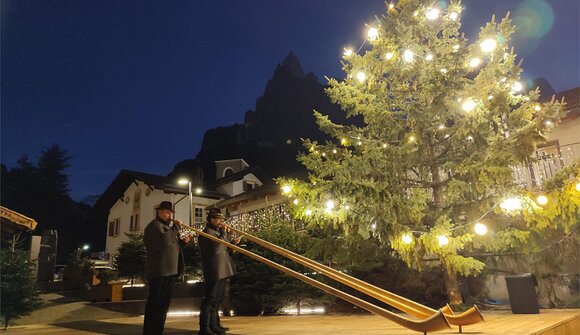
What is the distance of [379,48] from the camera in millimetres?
8617

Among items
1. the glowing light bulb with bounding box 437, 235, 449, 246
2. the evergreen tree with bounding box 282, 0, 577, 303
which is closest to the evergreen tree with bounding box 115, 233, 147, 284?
the evergreen tree with bounding box 282, 0, 577, 303

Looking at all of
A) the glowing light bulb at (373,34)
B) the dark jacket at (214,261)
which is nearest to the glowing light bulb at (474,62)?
the glowing light bulb at (373,34)

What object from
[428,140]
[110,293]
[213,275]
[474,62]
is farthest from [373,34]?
[110,293]

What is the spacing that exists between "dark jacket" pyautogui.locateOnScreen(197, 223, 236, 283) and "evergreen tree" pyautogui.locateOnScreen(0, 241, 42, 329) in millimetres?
7420

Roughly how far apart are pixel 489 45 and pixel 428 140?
7.69 feet

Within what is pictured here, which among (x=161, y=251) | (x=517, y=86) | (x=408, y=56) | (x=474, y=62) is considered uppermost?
(x=408, y=56)

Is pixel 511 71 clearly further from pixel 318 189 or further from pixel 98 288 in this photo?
pixel 98 288

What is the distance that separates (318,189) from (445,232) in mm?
2556

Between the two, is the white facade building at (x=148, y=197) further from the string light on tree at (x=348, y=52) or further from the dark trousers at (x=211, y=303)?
the dark trousers at (x=211, y=303)

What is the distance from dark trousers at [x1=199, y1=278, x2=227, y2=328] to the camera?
15.8 ft

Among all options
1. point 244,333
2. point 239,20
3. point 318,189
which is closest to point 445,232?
point 318,189

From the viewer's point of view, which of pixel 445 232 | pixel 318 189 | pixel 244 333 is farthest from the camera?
pixel 318 189

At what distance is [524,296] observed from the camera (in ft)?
21.7

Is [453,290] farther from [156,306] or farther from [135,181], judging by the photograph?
[135,181]
